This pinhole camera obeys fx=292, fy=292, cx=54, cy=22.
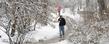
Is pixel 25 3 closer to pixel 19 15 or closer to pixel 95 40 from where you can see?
pixel 19 15

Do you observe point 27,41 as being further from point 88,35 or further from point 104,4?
point 104,4

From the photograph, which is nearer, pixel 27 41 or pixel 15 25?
pixel 15 25

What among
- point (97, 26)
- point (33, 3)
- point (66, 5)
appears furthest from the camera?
point (66, 5)

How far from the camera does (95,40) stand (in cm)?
1416

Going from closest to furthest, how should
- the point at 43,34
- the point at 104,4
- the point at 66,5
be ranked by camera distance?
the point at 43,34 → the point at 104,4 → the point at 66,5

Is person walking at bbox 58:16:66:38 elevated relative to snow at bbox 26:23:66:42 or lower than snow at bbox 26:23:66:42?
elevated

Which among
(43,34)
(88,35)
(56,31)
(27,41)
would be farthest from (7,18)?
(56,31)

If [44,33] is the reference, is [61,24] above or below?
above

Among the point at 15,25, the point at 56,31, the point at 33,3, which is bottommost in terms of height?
the point at 56,31

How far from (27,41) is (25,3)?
9.46ft

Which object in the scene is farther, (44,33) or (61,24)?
(44,33)

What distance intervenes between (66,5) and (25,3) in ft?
80.8

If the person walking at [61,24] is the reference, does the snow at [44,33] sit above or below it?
below

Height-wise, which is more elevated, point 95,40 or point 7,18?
point 7,18
